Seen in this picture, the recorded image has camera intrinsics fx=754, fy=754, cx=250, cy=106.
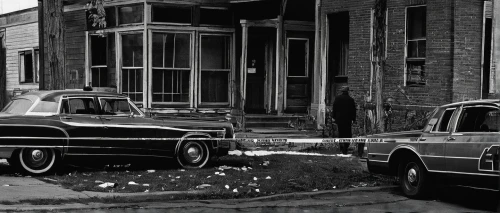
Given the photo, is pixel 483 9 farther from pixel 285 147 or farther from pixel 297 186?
pixel 297 186

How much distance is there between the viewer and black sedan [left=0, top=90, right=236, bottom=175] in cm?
1298

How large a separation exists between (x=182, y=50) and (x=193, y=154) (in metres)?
9.41

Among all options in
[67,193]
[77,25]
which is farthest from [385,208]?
[77,25]

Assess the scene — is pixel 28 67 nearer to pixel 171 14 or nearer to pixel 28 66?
pixel 28 66

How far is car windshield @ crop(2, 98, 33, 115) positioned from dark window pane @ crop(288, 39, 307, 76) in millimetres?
11989

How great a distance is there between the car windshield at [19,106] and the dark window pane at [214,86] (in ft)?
34.9

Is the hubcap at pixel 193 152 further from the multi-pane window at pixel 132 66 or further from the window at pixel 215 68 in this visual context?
the window at pixel 215 68

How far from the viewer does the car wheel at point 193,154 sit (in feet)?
47.4

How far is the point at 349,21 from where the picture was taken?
21.0 m

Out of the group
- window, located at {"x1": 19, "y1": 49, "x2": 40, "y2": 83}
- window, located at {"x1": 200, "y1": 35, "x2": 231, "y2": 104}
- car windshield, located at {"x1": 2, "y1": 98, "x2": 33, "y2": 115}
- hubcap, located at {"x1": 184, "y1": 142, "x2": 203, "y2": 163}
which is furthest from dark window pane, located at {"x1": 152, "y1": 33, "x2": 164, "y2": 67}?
car windshield, located at {"x1": 2, "y1": 98, "x2": 33, "y2": 115}

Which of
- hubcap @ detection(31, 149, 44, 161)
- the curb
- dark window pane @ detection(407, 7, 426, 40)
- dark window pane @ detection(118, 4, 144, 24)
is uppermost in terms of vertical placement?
dark window pane @ detection(118, 4, 144, 24)

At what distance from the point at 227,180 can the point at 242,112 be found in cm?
986

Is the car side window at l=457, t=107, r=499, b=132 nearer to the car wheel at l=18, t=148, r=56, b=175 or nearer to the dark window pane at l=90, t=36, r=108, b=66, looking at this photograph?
the car wheel at l=18, t=148, r=56, b=175

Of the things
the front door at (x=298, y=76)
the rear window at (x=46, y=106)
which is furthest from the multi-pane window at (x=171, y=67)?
the rear window at (x=46, y=106)
